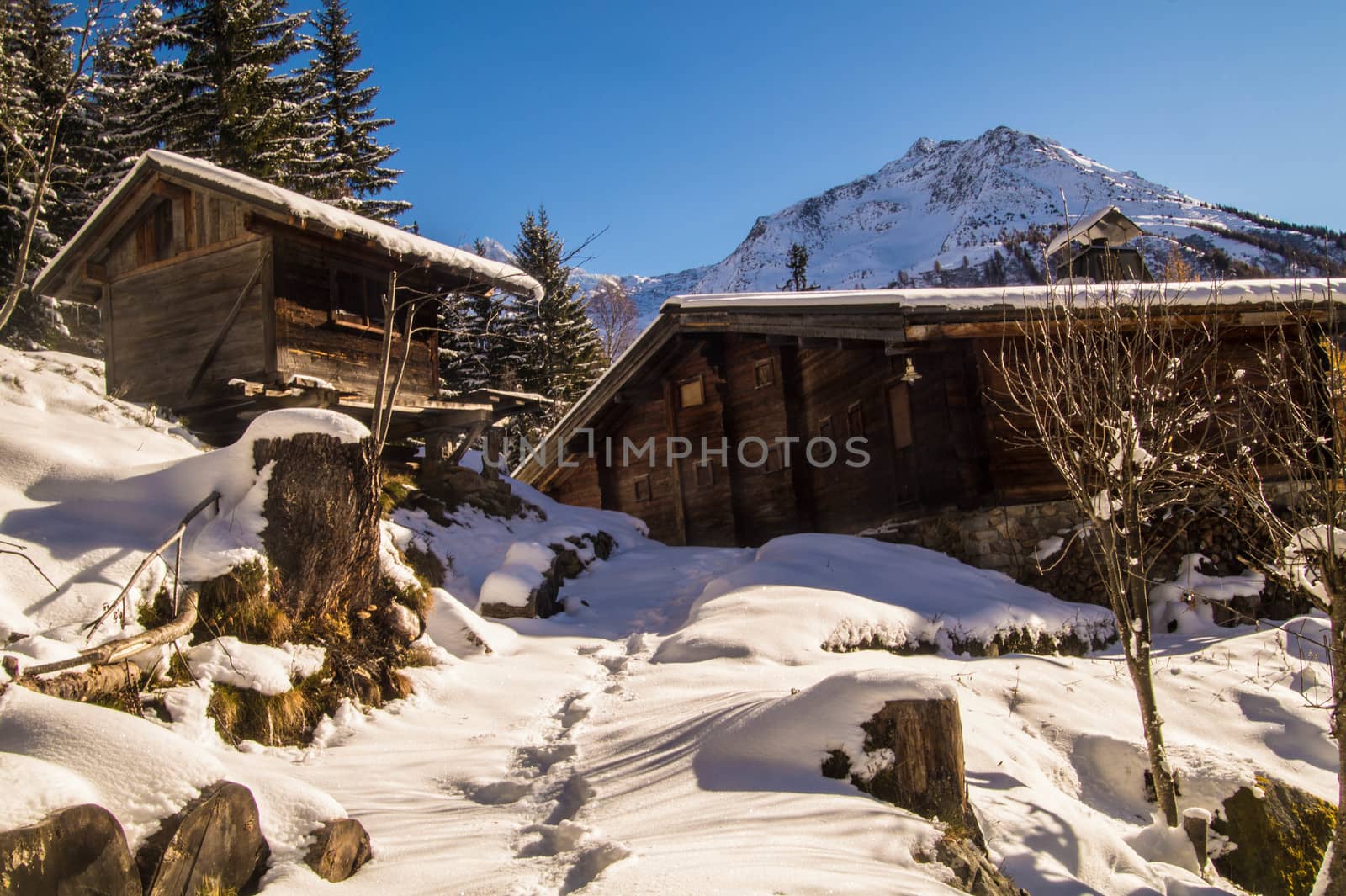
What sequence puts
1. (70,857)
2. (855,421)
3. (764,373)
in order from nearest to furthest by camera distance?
1. (70,857)
2. (855,421)
3. (764,373)

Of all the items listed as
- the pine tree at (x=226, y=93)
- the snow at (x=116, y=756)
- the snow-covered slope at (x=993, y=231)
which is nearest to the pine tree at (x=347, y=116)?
the pine tree at (x=226, y=93)

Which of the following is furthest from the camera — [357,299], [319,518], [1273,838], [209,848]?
[357,299]

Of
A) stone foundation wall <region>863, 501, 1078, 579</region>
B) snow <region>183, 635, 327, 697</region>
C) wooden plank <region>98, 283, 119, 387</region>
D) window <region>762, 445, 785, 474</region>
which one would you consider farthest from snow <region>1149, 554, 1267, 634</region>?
wooden plank <region>98, 283, 119, 387</region>

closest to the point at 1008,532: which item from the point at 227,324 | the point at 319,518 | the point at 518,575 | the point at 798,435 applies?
the point at 798,435

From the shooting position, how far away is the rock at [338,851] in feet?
12.8

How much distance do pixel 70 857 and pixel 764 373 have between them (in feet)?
47.6

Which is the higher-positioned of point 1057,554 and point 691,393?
point 691,393

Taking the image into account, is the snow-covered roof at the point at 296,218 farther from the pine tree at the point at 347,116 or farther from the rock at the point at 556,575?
the pine tree at the point at 347,116

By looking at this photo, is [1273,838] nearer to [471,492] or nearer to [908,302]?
[908,302]

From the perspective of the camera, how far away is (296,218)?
1355cm

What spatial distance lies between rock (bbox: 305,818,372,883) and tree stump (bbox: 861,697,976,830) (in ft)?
8.67

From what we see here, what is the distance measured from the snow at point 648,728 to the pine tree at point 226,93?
1290 cm

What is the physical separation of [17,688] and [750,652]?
5.75 metres

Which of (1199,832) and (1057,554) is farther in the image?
(1057,554)
